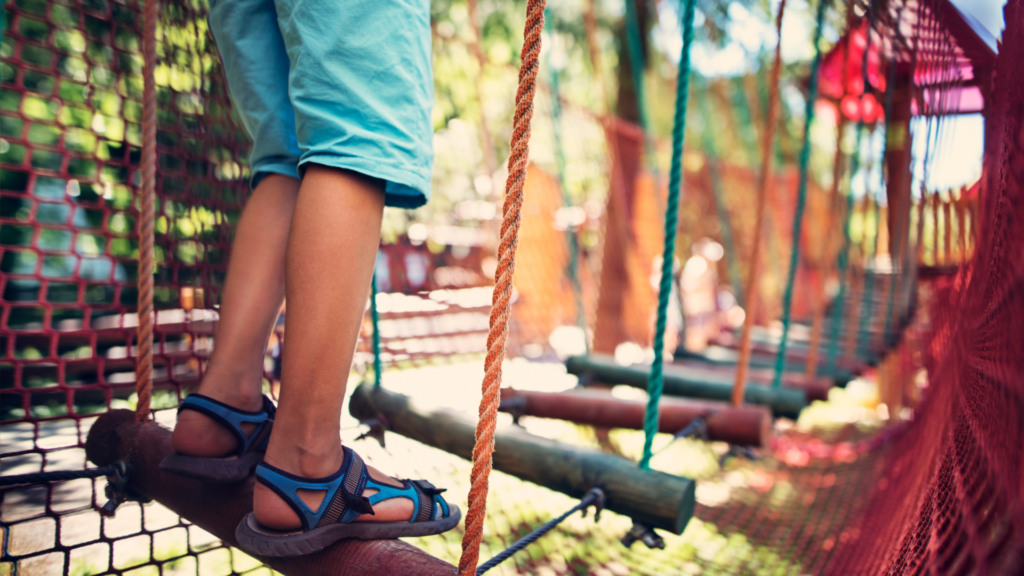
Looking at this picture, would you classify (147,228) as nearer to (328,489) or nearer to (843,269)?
(328,489)

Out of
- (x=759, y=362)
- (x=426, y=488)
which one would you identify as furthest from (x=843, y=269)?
(x=426, y=488)

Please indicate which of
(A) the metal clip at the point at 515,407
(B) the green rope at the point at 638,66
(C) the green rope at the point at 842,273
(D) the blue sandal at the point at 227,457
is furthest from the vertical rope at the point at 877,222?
(D) the blue sandal at the point at 227,457

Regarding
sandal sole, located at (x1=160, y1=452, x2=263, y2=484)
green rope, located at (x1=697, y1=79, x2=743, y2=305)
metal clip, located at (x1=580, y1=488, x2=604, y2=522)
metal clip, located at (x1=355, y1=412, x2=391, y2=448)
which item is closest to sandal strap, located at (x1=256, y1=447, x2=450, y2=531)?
sandal sole, located at (x1=160, y1=452, x2=263, y2=484)

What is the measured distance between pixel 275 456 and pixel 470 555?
0.28m

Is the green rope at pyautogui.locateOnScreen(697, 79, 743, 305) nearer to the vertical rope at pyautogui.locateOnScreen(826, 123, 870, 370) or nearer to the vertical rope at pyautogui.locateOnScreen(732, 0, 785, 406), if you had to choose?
the vertical rope at pyautogui.locateOnScreen(826, 123, 870, 370)

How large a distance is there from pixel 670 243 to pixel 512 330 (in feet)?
7.70

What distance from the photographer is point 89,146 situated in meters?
2.75

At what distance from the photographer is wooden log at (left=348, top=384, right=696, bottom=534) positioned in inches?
41.6

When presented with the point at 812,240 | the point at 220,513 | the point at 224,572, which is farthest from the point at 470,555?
the point at 812,240

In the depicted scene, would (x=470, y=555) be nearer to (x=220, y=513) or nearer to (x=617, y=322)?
(x=220, y=513)

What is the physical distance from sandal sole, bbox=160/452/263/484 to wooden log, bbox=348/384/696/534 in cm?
54

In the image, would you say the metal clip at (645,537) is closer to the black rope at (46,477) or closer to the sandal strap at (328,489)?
the sandal strap at (328,489)

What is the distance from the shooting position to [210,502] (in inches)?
34.5

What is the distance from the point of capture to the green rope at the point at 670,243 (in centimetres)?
116
